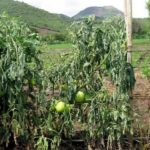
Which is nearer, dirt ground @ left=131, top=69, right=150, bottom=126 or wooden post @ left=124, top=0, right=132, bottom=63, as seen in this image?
wooden post @ left=124, top=0, right=132, bottom=63

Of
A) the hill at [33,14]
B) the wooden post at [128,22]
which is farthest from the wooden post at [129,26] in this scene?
the hill at [33,14]

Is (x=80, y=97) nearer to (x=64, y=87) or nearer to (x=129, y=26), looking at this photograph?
(x=64, y=87)

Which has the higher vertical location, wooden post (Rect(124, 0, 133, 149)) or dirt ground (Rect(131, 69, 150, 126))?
wooden post (Rect(124, 0, 133, 149))

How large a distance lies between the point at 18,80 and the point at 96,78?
837mm

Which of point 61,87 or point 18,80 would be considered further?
point 61,87

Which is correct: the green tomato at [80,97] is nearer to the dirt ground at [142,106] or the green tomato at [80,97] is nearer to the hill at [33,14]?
the dirt ground at [142,106]

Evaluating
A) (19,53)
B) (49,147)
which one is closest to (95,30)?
(19,53)

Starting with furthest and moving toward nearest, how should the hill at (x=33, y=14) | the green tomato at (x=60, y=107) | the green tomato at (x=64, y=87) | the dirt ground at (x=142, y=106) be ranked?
the hill at (x=33, y=14) → the dirt ground at (x=142, y=106) → the green tomato at (x=64, y=87) → the green tomato at (x=60, y=107)

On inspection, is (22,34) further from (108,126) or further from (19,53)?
(108,126)

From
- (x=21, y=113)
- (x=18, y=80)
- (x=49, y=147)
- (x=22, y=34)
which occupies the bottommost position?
(x=49, y=147)

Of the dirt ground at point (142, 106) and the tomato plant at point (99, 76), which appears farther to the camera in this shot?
the dirt ground at point (142, 106)

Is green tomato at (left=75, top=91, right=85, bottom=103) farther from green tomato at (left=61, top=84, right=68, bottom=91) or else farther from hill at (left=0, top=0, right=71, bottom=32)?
hill at (left=0, top=0, right=71, bottom=32)

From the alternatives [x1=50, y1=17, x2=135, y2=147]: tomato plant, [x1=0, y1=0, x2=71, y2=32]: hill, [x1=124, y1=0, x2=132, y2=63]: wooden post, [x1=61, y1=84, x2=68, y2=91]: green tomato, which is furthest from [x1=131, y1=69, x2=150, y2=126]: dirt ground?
[x1=0, y1=0, x2=71, y2=32]: hill

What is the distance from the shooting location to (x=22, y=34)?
16.0 ft
